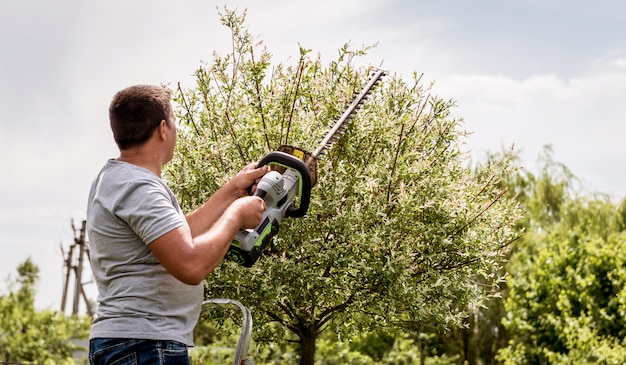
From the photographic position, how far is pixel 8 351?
1489cm

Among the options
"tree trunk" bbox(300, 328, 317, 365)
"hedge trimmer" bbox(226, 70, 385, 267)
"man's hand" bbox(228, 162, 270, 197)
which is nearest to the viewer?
"hedge trimmer" bbox(226, 70, 385, 267)

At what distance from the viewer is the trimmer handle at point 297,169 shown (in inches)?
123

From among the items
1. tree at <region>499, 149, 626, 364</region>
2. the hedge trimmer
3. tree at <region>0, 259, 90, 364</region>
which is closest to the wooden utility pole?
tree at <region>0, 259, 90, 364</region>

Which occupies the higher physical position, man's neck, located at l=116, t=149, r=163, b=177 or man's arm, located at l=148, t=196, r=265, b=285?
man's neck, located at l=116, t=149, r=163, b=177

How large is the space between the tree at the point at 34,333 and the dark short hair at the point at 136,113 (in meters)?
12.7

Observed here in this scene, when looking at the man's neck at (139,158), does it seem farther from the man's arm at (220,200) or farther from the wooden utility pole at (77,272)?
the wooden utility pole at (77,272)

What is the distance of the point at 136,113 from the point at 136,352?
0.73 meters

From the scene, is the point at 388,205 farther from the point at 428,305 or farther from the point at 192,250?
the point at 192,250

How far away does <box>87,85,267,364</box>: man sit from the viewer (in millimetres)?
2354

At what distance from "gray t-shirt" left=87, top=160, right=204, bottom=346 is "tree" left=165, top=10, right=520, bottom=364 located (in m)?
1.53

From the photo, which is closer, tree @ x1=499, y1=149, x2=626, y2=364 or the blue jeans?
the blue jeans

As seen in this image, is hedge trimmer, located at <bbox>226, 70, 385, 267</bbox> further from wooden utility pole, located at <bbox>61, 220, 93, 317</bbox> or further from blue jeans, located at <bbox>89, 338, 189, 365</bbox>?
wooden utility pole, located at <bbox>61, 220, 93, 317</bbox>

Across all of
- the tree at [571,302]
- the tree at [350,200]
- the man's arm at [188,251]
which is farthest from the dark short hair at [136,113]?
the tree at [571,302]

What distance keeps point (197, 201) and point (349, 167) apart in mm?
844
